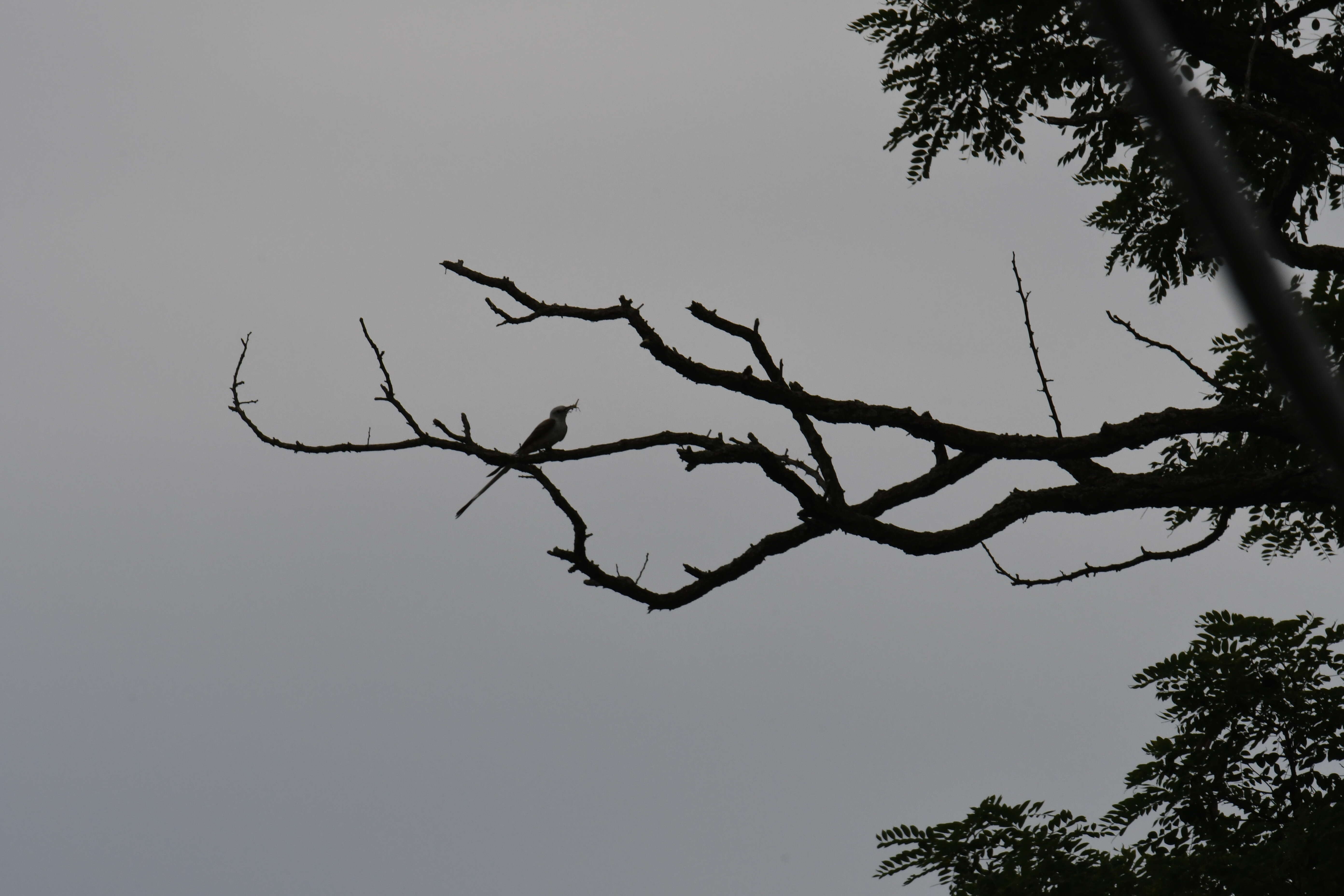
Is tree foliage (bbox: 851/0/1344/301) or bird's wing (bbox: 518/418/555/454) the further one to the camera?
bird's wing (bbox: 518/418/555/454)

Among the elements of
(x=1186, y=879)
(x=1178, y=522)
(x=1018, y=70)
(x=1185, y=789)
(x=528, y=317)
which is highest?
(x=1018, y=70)

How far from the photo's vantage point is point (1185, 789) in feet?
21.8

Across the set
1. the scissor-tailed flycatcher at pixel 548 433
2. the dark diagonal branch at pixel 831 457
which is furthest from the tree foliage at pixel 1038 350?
the scissor-tailed flycatcher at pixel 548 433

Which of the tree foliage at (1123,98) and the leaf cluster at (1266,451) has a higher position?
the tree foliage at (1123,98)

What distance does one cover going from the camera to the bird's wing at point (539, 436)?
11062 millimetres

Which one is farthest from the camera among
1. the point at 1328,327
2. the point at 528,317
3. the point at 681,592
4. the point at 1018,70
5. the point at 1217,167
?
the point at 1018,70

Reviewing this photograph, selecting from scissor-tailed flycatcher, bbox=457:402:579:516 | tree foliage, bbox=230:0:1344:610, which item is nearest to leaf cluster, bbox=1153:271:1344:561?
tree foliage, bbox=230:0:1344:610

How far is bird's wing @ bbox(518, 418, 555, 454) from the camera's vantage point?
1106 cm

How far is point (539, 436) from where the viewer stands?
11133 millimetres

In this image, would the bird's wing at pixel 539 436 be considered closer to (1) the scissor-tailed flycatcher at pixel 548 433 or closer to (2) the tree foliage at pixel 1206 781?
(1) the scissor-tailed flycatcher at pixel 548 433

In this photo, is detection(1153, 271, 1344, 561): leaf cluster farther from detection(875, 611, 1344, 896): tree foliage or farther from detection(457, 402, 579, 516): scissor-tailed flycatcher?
detection(457, 402, 579, 516): scissor-tailed flycatcher

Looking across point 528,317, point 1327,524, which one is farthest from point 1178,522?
point 528,317

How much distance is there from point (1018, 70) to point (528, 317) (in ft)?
13.2

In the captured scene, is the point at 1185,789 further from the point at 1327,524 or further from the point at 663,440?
the point at 663,440
